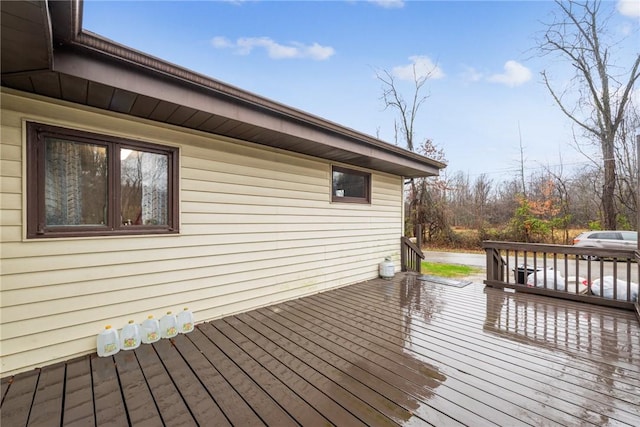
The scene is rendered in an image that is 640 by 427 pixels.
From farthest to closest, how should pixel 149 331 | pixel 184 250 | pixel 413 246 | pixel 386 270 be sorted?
pixel 413 246
pixel 386 270
pixel 184 250
pixel 149 331

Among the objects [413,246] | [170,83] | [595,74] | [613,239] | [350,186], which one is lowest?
[613,239]

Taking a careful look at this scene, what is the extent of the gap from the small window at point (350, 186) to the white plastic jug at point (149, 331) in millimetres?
3091

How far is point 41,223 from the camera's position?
2.24 m

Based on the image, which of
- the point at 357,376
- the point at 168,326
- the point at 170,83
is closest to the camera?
the point at 357,376

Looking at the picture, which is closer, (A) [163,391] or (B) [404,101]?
(A) [163,391]

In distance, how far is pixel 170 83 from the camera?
2.33m

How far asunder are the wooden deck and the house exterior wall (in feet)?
1.06

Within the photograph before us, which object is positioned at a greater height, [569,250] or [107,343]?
[569,250]

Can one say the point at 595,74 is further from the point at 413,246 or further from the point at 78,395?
the point at 78,395

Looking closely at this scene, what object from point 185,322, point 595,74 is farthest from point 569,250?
point 595,74

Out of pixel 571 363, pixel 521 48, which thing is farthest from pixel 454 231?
pixel 571 363

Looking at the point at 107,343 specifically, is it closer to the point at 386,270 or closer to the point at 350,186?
the point at 350,186

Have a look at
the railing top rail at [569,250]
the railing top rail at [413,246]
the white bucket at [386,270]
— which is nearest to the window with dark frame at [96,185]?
the white bucket at [386,270]

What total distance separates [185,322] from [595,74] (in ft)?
49.9
